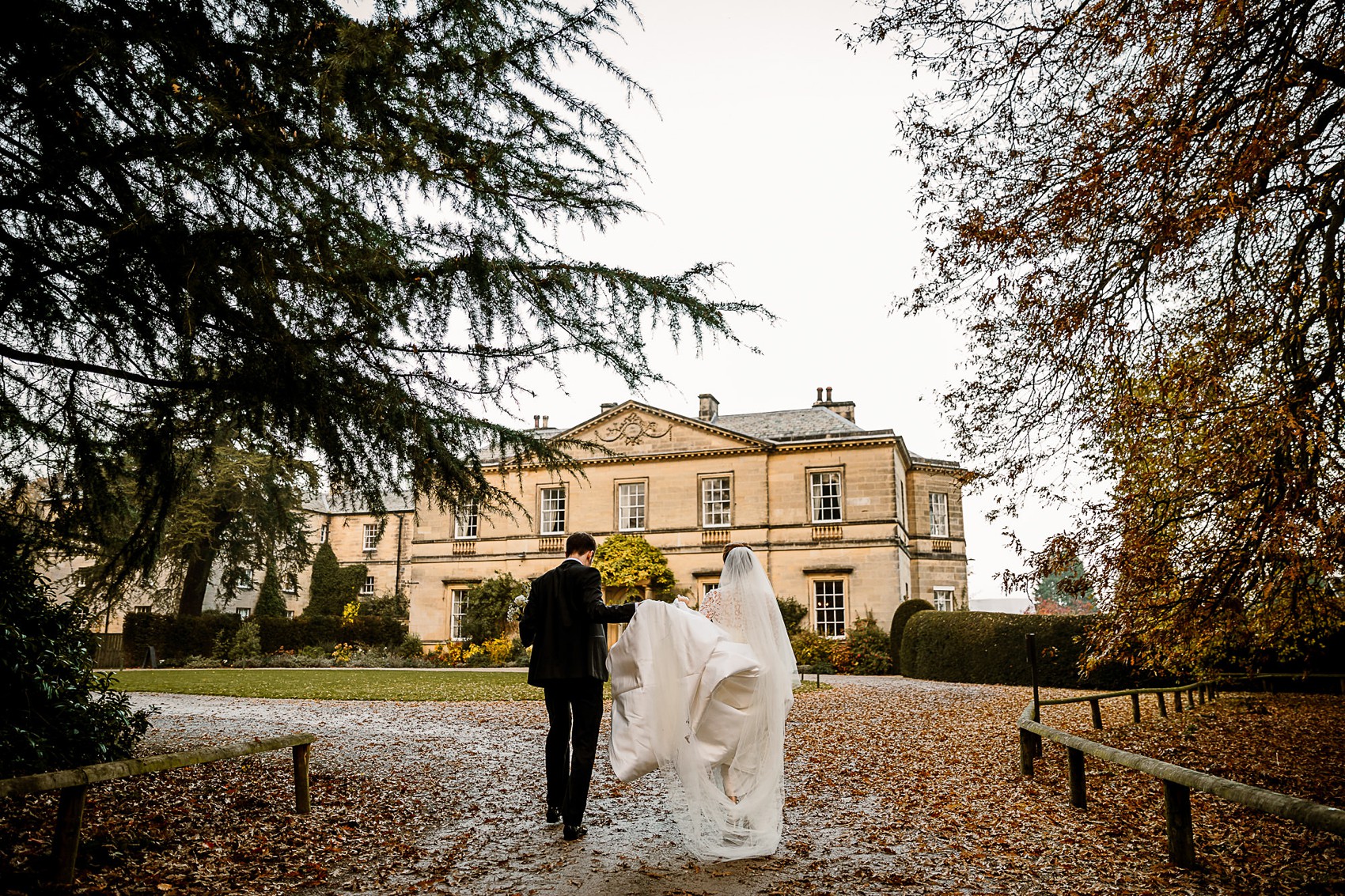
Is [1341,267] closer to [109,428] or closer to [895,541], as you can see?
[109,428]

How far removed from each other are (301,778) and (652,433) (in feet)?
85.7

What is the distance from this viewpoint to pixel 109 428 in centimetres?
543

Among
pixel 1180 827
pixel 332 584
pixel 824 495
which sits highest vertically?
pixel 824 495

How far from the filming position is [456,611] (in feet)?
105

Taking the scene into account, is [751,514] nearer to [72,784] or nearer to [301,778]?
[301,778]

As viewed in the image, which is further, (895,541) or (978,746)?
(895,541)

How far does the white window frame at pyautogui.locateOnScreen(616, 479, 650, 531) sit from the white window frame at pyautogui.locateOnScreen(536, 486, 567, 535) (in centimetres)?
218

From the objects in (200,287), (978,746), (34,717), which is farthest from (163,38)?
(978,746)

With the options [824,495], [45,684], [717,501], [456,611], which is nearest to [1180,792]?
[45,684]

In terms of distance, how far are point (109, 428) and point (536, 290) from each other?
3003mm

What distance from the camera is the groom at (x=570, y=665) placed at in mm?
5270

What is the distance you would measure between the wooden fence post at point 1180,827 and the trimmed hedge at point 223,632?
2961 cm

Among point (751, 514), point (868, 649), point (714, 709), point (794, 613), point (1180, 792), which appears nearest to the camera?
point (1180, 792)

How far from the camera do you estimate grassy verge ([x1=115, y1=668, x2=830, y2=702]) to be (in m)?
15.8
